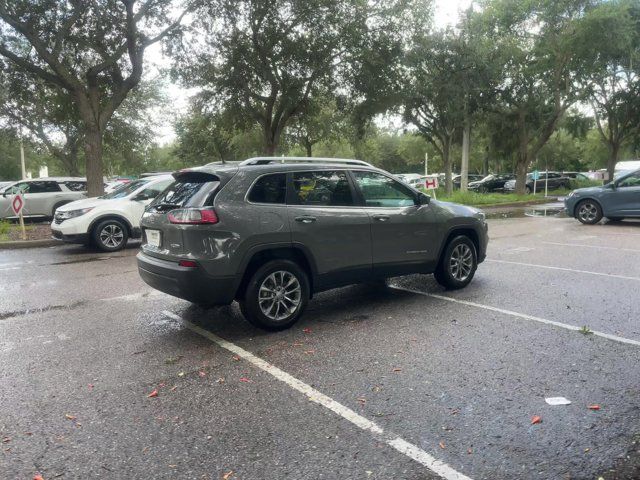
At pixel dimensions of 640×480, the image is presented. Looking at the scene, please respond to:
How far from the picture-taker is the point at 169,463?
288 cm

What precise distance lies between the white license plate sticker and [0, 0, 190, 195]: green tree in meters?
11.3

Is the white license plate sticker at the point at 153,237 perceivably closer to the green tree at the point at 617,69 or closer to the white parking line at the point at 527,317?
the white parking line at the point at 527,317

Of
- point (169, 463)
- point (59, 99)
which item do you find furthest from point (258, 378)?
point (59, 99)

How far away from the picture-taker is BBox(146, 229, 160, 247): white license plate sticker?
5293mm

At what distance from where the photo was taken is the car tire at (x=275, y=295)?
5.00m

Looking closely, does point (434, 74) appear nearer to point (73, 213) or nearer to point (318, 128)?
point (318, 128)

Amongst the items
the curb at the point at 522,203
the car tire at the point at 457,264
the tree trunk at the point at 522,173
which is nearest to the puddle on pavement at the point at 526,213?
the curb at the point at 522,203

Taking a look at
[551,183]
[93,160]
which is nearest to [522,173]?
[551,183]

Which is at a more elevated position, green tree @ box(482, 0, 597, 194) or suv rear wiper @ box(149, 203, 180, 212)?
green tree @ box(482, 0, 597, 194)

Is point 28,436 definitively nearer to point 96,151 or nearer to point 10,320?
point 10,320

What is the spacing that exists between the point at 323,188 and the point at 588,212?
12.3 meters

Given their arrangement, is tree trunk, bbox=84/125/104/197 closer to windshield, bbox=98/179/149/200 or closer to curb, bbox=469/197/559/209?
windshield, bbox=98/179/149/200

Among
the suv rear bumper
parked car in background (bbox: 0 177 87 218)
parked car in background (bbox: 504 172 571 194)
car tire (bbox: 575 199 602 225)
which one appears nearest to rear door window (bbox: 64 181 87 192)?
parked car in background (bbox: 0 177 87 218)

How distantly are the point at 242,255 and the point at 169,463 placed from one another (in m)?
2.29
